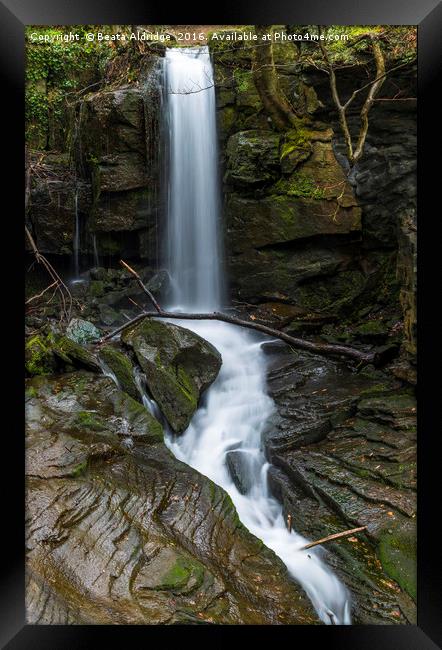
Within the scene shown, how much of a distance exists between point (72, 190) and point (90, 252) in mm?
1018

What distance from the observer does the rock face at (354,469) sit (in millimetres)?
2594

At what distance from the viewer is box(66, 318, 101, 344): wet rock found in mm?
4293

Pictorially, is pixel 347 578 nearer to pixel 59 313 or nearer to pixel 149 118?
pixel 59 313

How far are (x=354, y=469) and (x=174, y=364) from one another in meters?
2.01

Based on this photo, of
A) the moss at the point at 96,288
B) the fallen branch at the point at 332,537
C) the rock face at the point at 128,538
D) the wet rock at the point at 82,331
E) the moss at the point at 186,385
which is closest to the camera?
the rock face at the point at 128,538

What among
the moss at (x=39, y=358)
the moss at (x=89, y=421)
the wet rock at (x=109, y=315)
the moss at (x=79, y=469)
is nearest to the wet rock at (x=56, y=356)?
the moss at (x=39, y=358)

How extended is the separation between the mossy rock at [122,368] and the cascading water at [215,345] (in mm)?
606

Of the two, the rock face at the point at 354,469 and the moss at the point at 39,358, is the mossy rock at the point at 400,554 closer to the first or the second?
the rock face at the point at 354,469

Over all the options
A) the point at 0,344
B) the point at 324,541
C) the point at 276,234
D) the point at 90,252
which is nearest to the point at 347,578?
the point at 324,541

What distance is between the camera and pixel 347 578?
2676mm

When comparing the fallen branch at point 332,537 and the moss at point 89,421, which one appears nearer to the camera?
the fallen branch at point 332,537

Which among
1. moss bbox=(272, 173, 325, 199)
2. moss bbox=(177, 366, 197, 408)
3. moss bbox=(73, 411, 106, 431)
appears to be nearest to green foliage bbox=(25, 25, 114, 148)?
moss bbox=(73, 411, 106, 431)

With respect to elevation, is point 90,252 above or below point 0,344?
above

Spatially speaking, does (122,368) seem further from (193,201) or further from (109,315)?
(193,201)
